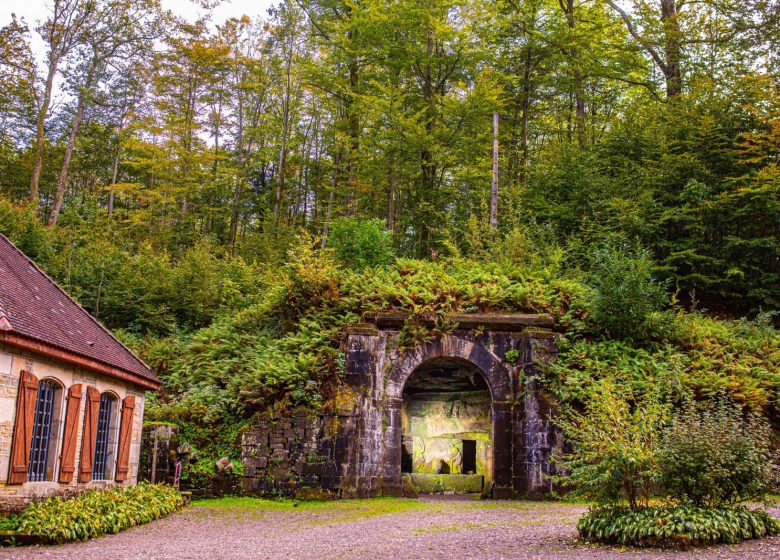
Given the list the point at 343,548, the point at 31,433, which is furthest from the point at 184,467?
the point at 343,548

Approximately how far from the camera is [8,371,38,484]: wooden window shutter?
973 centimetres

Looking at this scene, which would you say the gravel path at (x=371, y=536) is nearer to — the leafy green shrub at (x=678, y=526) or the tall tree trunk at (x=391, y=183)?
the leafy green shrub at (x=678, y=526)

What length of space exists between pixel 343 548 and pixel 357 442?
19.6 feet

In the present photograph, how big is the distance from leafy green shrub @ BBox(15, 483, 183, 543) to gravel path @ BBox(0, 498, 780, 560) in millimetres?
273

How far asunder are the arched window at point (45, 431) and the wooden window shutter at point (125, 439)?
91.2 inches

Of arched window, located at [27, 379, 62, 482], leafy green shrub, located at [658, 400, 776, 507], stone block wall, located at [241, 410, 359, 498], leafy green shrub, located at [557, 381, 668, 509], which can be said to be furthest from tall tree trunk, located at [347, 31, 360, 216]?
leafy green shrub, located at [658, 400, 776, 507]

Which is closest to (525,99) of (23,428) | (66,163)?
(66,163)

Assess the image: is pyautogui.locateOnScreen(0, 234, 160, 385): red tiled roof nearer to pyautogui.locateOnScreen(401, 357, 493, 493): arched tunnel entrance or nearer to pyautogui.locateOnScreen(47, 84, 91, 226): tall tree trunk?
pyautogui.locateOnScreen(401, 357, 493, 493): arched tunnel entrance

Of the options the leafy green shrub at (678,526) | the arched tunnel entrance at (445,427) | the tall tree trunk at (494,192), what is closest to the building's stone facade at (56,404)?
the arched tunnel entrance at (445,427)

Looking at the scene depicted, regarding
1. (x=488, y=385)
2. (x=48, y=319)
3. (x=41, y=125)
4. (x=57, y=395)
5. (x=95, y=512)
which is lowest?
(x=95, y=512)

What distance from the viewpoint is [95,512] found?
10.8 m

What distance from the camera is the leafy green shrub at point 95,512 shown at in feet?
31.2

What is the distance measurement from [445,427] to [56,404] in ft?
36.6

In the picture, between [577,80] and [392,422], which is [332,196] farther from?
[392,422]
